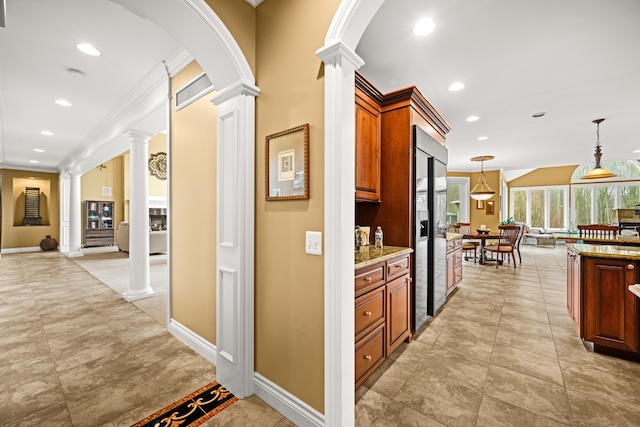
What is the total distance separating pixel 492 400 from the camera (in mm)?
1852

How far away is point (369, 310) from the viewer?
199 centimetres

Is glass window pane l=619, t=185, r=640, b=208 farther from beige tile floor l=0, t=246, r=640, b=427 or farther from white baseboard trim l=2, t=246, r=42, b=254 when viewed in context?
white baseboard trim l=2, t=246, r=42, b=254

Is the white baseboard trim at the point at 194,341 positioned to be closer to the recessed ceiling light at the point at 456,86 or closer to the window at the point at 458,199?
the recessed ceiling light at the point at 456,86

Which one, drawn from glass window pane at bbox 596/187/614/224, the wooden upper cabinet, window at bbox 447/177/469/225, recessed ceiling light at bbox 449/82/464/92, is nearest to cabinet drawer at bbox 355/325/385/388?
the wooden upper cabinet

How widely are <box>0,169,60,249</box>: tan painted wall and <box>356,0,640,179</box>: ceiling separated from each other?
1223 cm

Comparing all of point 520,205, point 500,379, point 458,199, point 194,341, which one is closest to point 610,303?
point 500,379

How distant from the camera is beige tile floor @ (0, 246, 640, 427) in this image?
67.7 inches

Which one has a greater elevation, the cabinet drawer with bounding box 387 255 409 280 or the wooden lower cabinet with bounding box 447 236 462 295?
the cabinet drawer with bounding box 387 255 409 280

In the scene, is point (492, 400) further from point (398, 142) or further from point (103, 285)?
point (103, 285)

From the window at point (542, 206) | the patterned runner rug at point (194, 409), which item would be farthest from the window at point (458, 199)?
the patterned runner rug at point (194, 409)

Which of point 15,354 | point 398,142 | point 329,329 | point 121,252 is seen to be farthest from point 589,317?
point 121,252

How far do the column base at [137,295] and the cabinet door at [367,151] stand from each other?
3.64m

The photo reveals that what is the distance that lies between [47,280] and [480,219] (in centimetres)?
1250

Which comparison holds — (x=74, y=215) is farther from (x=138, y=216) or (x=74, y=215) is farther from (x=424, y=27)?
(x=424, y=27)
